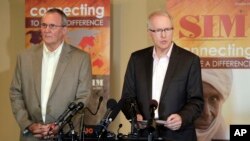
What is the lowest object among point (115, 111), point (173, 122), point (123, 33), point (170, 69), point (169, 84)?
point (173, 122)

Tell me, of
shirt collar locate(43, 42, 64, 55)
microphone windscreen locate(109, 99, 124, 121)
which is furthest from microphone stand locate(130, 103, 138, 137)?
shirt collar locate(43, 42, 64, 55)

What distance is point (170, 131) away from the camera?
3053mm

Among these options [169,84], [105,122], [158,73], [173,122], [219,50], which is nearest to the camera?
[105,122]

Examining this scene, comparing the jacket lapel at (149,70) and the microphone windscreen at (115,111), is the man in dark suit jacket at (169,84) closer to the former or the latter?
the jacket lapel at (149,70)

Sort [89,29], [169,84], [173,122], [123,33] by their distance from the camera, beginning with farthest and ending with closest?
[123,33] → [89,29] → [169,84] → [173,122]

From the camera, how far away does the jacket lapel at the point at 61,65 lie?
3.36 m

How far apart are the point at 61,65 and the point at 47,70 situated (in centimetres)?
13

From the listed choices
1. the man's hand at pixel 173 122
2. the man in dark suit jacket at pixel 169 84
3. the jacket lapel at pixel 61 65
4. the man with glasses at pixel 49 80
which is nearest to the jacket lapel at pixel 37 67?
the man with glasses at pixel 49 80

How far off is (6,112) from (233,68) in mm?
2531

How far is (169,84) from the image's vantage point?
307 centimetres

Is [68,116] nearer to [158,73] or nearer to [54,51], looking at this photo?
[158,73]

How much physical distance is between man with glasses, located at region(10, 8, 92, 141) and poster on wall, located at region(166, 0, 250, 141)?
50.5 inches

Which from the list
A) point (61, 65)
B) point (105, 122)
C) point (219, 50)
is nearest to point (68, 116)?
point (105, 122)

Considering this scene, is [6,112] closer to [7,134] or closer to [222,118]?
[7,134]
